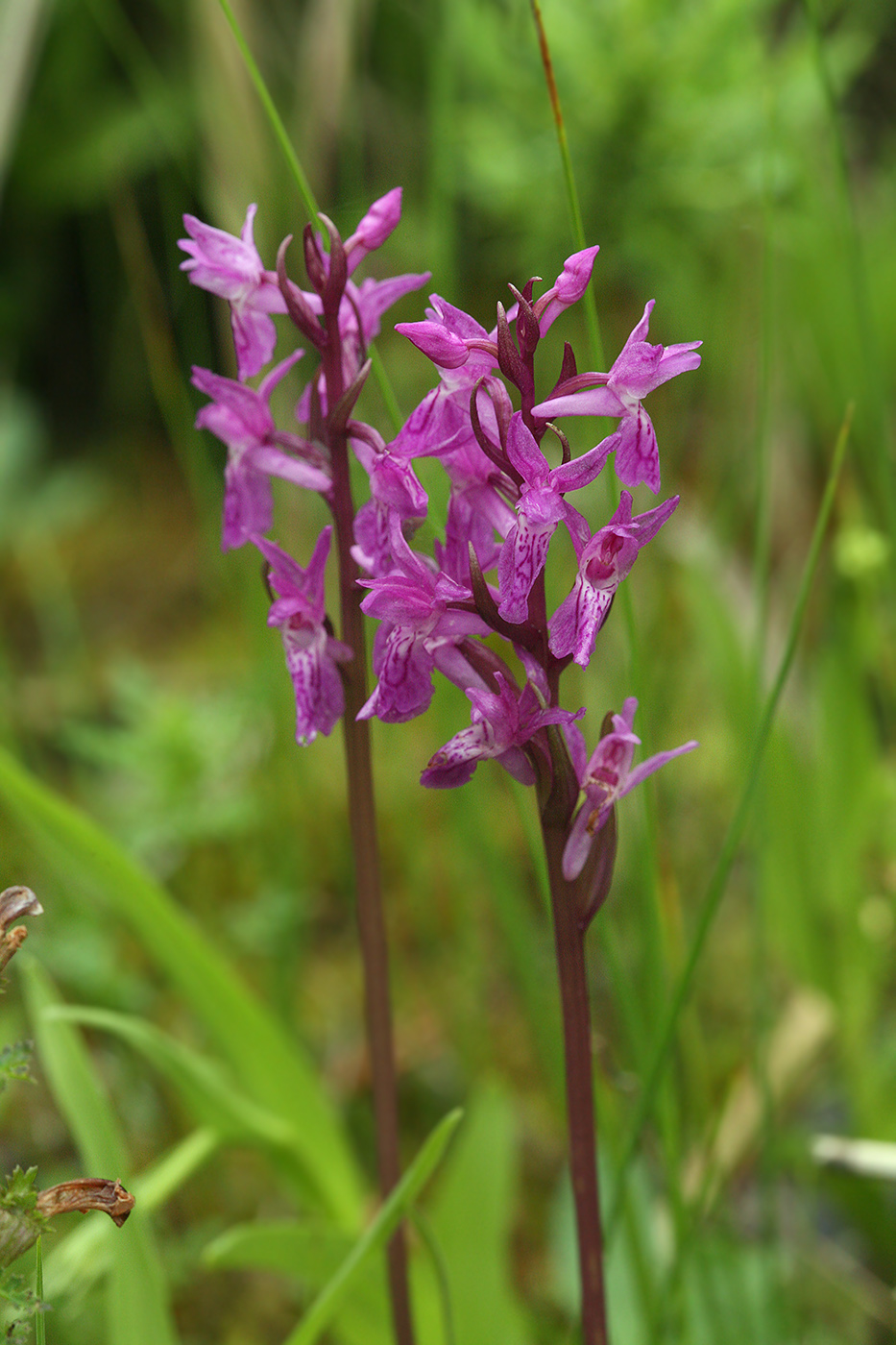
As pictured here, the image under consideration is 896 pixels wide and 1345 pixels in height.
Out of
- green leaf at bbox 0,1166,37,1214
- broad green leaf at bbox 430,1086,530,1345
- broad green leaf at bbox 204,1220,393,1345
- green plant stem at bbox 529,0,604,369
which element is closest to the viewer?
green leaf at bbox 0,1166,37,1214

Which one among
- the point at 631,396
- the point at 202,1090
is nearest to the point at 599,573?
the point at 631,396

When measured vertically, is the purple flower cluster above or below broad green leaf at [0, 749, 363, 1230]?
above

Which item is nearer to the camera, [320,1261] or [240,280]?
[240,280]

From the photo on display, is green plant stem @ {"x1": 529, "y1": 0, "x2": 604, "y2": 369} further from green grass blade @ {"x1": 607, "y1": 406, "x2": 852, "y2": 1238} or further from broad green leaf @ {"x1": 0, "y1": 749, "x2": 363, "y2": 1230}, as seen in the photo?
broad green leaf @ {"x1": 0, "y1": 749, "x2": 363, "y2": 1230}

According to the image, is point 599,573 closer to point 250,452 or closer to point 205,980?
point 250,452

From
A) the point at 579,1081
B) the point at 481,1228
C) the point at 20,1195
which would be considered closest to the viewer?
the point at 20,1195

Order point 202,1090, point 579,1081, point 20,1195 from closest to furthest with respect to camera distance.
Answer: point 20,1195
point 579,1081
point 202,1090

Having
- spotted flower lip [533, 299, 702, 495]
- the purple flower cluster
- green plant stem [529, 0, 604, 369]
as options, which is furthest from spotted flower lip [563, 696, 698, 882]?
green plant stem [529, 0, 604, 369]
